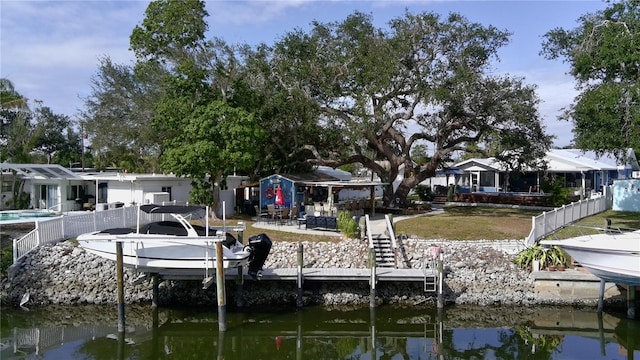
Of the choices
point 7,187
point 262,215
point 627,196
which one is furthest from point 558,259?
point 7,187

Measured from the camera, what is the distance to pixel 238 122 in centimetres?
2662

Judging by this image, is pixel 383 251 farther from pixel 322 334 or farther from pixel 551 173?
pixel 551 173

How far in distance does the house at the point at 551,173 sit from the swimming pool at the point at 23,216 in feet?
97.1

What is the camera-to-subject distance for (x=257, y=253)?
18.7 m

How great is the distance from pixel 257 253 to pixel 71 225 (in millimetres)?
9507

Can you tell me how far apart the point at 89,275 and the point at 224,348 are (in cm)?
746

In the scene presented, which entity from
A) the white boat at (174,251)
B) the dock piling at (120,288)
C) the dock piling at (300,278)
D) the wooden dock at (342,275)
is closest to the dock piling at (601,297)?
the wooden dock at (342,275)

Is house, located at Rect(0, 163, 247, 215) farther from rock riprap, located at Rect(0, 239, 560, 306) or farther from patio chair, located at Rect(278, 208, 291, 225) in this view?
rock riprap, located at Rect(0, 239, 560, 306)

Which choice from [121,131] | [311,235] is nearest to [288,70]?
[311,235]

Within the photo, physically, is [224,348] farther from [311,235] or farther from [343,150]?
[343,150]

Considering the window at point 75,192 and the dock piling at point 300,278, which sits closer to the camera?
the dock piling at point 300,278

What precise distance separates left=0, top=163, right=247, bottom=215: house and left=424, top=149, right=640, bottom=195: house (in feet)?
73.0

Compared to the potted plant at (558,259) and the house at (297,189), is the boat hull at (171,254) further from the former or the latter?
the potted plant at (558,259)

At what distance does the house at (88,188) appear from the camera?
97.0 feet
